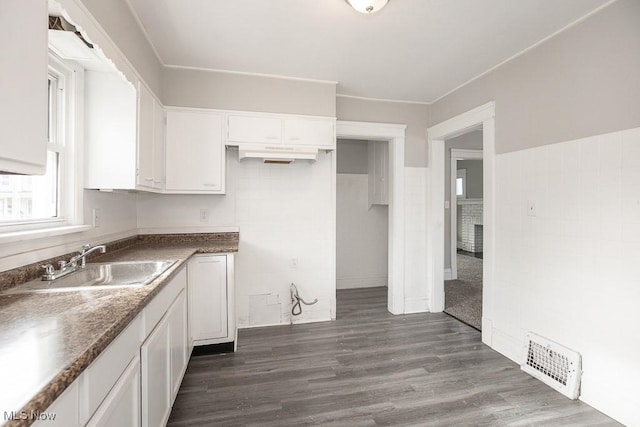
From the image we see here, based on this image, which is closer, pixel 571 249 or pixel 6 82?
pixel 6 82

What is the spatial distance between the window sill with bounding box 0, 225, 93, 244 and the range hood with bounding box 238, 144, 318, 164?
4.67ft

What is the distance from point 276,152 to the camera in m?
2.93

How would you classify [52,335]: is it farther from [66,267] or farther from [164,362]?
[66,267]

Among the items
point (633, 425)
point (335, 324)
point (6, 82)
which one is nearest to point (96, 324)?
point (6, 82)

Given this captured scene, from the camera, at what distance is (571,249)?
216cm

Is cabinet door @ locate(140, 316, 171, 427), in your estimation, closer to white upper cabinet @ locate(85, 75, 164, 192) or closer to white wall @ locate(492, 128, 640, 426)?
white upper cabinet @ locate(85, 75, 164, 192)

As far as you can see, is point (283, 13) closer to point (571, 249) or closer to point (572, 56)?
point (572, 56)

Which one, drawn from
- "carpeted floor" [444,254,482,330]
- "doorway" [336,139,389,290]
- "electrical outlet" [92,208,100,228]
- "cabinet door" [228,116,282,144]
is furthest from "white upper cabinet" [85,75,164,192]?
"carpeted floor" [444,254,482,330]

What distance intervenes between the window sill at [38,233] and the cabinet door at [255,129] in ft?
5.00

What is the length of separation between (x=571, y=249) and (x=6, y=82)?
3.05m

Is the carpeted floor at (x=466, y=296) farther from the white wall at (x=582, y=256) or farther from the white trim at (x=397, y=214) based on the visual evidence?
the white wall at (x=582, y=256)

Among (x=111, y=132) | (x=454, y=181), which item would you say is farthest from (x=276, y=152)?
(x=454, y=181)

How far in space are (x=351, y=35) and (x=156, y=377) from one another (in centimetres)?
259

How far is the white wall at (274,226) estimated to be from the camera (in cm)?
318
